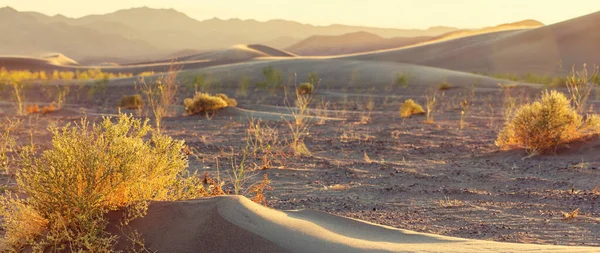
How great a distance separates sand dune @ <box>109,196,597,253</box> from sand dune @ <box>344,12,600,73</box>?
62.3m

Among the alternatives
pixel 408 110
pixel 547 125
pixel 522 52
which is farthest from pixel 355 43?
pixel 547 125

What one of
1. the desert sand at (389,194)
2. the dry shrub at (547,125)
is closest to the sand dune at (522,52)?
the desert sand at (389,194)

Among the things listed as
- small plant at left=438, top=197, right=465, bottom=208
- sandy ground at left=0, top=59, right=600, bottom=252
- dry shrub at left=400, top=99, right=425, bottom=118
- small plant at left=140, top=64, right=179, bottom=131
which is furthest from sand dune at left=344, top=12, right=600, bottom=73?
small plant at left=438, top=197, right=465, bottom=208

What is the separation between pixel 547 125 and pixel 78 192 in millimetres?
8353

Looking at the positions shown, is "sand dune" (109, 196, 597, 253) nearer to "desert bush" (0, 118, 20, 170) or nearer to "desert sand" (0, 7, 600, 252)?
"desert sand" (0, 7, 600, 252)

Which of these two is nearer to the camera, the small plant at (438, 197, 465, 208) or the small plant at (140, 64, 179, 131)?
the small plant at (438, 197, 465, 208)

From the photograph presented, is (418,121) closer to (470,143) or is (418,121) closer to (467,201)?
(470,143)

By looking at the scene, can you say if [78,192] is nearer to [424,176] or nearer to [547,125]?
[424,176]

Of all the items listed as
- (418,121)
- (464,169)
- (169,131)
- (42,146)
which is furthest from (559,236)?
(418,121)

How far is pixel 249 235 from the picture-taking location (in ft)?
14.0

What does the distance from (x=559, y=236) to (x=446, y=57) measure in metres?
74.2

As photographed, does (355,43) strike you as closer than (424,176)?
No

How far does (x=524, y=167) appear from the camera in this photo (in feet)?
31.8

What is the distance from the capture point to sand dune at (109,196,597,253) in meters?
4.24
